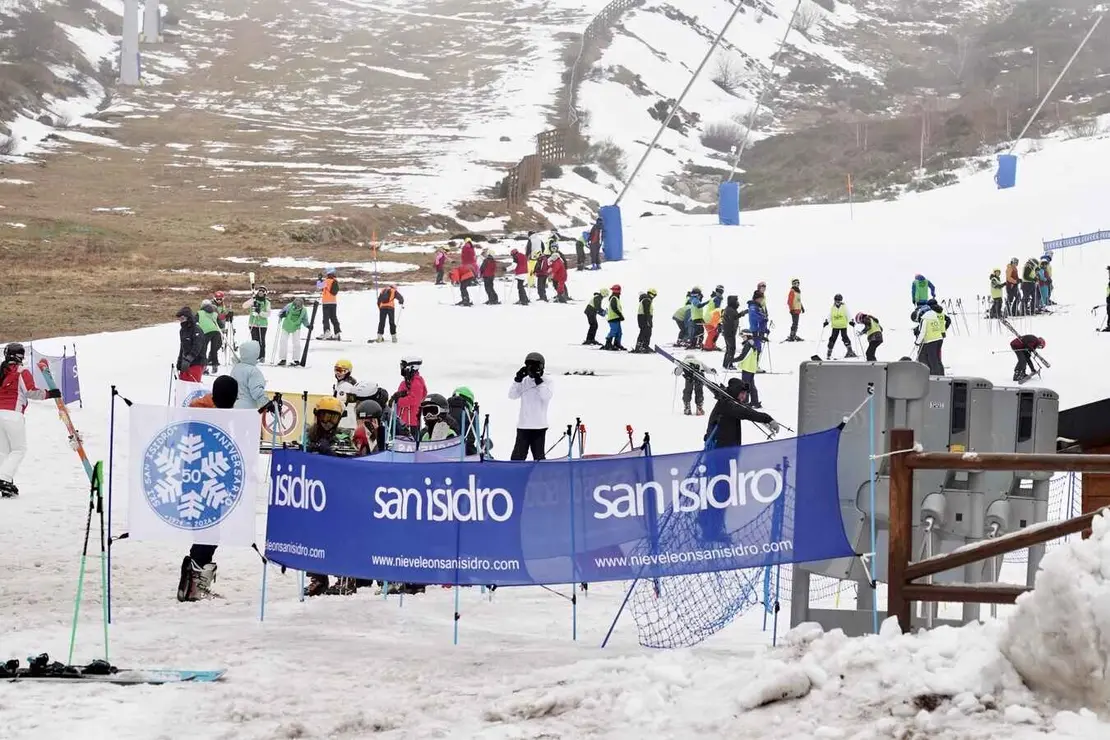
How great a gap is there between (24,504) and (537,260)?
62.3ft

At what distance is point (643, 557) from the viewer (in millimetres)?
7285

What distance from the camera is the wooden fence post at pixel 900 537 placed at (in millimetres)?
5867

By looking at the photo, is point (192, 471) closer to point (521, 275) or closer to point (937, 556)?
point (937, 556)

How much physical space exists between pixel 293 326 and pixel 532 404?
33.5ft

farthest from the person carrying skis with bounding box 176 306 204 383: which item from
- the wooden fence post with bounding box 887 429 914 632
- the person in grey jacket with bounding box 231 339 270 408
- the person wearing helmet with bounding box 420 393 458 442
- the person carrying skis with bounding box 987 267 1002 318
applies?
the person carrying skis with bounding box 987 267 1002 318

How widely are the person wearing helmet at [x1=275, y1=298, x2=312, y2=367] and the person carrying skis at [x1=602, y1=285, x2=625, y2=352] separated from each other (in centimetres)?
577

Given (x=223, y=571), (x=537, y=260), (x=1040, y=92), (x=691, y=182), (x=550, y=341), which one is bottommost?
(x=223, y=571)

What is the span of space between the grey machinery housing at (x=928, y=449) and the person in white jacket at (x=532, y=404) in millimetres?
4737

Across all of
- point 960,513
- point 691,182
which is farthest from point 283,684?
point 691,182

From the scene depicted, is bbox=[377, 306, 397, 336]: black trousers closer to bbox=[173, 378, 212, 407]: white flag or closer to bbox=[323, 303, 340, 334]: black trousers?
bbox=[323, 303, 340, 334]: black trousers

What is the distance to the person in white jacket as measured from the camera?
12.9m

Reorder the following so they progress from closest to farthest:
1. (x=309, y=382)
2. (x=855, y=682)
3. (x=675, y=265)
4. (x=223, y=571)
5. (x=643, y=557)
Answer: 1. (x=855, y=682)
2. (x=643, y=557)
3. (x=223, y=571)
4. (x=309, y=382)
5. (x=675, y=265)

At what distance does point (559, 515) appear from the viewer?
7.42 meters

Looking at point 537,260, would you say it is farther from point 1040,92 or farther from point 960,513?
point 1040,92
